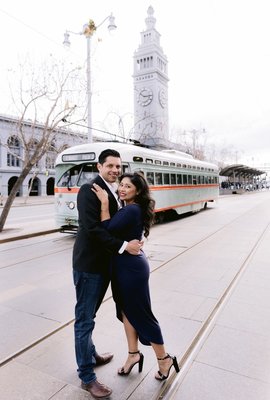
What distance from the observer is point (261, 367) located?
2832 millimetres

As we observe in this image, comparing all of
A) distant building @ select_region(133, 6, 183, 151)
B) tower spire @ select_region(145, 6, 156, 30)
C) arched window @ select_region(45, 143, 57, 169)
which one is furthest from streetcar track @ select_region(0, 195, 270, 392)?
tower spire @ select_region(145, 6, 156, 30)

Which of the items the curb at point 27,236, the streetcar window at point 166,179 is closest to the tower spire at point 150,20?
the streetcar window at point 166,179

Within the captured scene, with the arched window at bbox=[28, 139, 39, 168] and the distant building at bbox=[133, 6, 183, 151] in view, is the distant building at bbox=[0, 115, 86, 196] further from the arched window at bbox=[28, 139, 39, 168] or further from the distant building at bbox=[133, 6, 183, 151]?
the distant building at bbox=[133, 6, 183, 151]

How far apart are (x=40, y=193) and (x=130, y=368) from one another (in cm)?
4596

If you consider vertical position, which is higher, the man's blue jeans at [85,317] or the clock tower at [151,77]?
the clock tower at [151,77]

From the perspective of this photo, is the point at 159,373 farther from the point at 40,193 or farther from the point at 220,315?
the point at 40,193

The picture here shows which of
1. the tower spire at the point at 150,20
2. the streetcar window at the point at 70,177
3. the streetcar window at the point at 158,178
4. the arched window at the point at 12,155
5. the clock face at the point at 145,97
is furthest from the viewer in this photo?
the tower spire at the point at 150,20

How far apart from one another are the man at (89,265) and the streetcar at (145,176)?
12.2 ft

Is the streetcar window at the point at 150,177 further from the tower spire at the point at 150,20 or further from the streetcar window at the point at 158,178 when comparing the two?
the tower spire at the point at 150,20

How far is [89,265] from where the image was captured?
2.44 metres

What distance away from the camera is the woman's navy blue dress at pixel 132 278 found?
2379 millimetres

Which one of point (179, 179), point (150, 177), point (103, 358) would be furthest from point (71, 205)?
point (103, 358)

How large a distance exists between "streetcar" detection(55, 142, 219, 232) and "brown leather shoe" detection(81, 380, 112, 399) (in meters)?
4.22

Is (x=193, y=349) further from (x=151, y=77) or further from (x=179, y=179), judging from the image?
(x=151, y=77)
